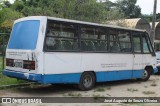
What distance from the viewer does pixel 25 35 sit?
10602mm

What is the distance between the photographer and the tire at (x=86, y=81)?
11.4 metres

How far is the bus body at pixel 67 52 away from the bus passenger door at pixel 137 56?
0.25m

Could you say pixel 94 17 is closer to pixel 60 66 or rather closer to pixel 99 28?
pixel 99 28

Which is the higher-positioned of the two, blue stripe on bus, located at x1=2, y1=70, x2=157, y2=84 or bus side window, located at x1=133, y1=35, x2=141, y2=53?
bus side window, located at x1=133, y1=35, x2=141, y2=53

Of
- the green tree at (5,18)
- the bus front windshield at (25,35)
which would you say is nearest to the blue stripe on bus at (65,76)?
the bus front windshield at (25,35)

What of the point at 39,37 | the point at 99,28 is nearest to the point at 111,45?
the point at 99,28

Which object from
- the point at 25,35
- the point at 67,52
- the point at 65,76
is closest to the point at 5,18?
the point at 25,35

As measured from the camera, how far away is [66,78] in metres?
10.7

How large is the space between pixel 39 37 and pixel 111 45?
3.81 m

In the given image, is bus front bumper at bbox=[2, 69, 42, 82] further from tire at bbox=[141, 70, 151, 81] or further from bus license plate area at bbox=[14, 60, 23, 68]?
tire at bbox=[141, 70, 151, 81]

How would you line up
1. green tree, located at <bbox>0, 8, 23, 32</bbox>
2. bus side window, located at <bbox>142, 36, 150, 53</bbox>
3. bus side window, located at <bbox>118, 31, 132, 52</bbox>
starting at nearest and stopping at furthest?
bus side window, located at <bbox>118, 31, 132, 52</bbox>, green tree, located at <bbox>0, 8, 23, 32</bbox>, bus side window, located at <bbox>142, 36, 150, 53</bbox>

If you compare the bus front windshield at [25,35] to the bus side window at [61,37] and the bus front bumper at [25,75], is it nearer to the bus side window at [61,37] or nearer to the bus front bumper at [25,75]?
the bus side window at [61,37]

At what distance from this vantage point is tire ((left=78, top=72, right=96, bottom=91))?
37.5ft

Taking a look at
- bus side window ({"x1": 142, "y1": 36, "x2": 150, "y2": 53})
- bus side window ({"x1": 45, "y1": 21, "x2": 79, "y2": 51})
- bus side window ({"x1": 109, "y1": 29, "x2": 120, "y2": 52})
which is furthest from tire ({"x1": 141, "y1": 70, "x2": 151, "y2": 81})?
bus side window ({"x1": 45, "y1": 21, "x2": 79, "y2": 51})
